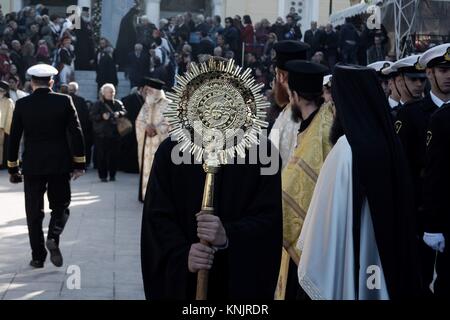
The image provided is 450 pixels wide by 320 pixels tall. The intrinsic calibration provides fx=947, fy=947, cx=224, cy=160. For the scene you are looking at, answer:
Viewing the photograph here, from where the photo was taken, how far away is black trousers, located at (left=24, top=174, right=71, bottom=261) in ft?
27.3

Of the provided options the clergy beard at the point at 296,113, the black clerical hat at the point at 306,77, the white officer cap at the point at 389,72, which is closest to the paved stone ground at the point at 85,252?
the clergy beard at the point at 296,113

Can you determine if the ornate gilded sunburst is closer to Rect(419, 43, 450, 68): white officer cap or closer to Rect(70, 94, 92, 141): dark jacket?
Rect(419, 43, 450, 68): white officer cap

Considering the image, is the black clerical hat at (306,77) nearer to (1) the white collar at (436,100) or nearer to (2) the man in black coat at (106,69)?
(1) the white collar at (436,100)

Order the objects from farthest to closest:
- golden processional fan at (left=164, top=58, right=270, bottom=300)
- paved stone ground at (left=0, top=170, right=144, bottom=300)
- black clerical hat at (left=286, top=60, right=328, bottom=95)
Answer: paved stone ground at (left=0, top=170, right=144, bottom=300) → black clerical hat at (left=286, top=60, right=328, bottom=95) → golden processional fan at (left=164, top=58, right=270, bottom=300)

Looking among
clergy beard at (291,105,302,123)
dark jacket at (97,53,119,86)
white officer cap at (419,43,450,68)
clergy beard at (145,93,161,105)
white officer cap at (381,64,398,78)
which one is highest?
white officer cap at (419,43,450,68)

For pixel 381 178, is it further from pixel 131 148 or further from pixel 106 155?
pixel 131 148

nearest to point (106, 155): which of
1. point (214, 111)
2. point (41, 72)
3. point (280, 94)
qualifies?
point (41, 72)

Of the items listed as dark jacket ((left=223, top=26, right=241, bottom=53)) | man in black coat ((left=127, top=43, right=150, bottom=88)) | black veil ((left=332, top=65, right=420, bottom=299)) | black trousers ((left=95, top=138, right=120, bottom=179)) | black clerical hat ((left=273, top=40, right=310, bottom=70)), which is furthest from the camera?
dark jacket ((left=223, top=26, right=241, bottom=53))

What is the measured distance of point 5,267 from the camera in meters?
8.30

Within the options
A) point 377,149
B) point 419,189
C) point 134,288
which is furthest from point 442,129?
point 134,288

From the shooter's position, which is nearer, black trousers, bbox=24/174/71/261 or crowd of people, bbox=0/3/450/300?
crowd of people, bbox=0/3/450/300

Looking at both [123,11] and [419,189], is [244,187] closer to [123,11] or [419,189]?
[419,189]

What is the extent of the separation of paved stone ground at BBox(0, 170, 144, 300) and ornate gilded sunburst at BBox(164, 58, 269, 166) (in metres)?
3.61

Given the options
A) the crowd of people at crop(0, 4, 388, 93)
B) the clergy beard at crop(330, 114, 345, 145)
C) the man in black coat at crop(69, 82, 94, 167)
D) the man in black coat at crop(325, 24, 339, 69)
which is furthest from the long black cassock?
the man in black coat at crop(325, 24, 339, 69)
